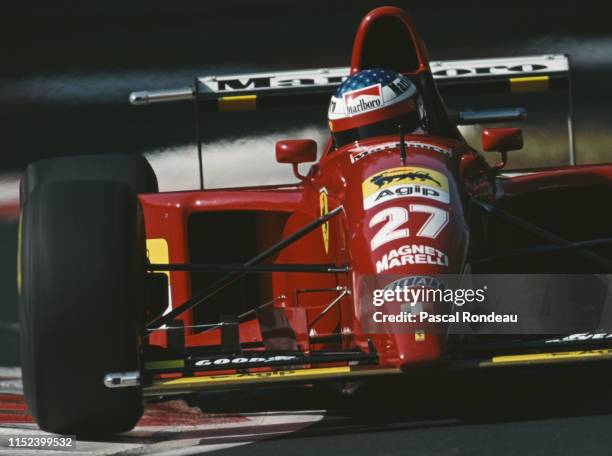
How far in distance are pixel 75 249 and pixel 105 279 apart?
0.15 meters

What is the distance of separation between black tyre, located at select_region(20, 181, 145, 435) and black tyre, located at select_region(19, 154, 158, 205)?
7.19ft

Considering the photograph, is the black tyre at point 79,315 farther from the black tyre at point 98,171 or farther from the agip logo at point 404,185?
the black tyre at point 98,171

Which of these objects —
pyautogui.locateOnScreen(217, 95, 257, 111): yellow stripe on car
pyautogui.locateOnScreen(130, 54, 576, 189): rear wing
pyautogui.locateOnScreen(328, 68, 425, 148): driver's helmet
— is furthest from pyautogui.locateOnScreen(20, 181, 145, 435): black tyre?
pyautogui.locateOnScreen(130, 54, 576, 189): rear wing

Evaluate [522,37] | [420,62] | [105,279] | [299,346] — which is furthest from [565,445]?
[522,37]

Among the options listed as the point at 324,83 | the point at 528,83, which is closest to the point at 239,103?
the point at 324,83

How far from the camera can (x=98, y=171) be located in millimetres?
6770

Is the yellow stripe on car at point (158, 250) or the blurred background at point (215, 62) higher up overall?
the blurred background at point (215, 62)

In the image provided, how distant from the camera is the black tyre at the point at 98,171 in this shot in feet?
22.1

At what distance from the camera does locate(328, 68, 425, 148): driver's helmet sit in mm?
5656

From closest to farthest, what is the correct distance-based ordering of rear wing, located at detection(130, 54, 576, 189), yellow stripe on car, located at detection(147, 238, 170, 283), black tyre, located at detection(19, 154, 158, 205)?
yellow stripe on car, located at detection(147, 238, 170, 283) → black tyre, located at detection(19, 154, 158, 205) → rear wing, located at detection(130, 54, 576, 189)

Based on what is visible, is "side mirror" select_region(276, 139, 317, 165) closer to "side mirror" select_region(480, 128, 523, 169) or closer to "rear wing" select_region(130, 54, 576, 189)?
"side mirror" select_region(480, 128, 523, 169)

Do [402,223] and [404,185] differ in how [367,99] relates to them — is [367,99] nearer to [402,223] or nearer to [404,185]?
[404,185]

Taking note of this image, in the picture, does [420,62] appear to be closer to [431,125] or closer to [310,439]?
[431,125]

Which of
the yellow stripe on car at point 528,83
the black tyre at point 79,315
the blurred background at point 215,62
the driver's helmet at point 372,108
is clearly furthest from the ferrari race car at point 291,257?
the blurred background at point 215,62
